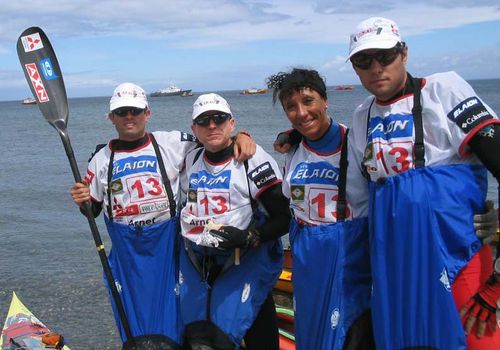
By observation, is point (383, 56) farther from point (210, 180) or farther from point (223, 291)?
point (223, 291)

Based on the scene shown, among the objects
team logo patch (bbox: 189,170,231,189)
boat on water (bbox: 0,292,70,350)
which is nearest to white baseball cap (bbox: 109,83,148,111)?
team logo patch (bbox: 189,170,231,189)

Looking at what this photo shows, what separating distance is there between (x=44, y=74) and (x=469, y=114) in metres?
4.01

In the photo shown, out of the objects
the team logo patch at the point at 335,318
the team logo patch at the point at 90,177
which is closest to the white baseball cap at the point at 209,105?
the team logo patch at the point at 90,177

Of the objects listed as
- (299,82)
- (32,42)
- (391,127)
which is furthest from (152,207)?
(32,42)

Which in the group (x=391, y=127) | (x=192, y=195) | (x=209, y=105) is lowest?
(x=192, y=195)

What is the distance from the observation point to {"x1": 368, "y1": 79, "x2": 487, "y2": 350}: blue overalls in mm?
2791

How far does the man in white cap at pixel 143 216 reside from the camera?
4199mm

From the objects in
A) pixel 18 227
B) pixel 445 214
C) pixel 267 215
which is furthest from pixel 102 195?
pixel 18 227

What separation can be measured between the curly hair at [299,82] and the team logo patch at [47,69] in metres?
2.68

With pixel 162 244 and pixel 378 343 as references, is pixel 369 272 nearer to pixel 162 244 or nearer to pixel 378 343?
pixel 378 343

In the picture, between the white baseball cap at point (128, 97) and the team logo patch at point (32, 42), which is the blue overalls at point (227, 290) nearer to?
the white baseball cap at point (128, 97)

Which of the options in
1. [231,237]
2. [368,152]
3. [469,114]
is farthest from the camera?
[231,237]

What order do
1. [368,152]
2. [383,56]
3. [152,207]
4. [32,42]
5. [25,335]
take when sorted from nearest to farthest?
[383,56], [368,152], [152,207], [32,42], [25,335]

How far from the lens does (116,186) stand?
167 inches
